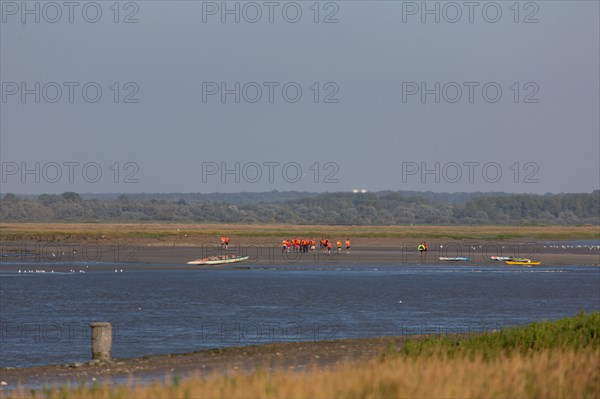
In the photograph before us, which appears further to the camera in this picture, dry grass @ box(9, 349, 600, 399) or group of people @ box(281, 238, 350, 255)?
group of people @ box(281, 238, 350, 255)

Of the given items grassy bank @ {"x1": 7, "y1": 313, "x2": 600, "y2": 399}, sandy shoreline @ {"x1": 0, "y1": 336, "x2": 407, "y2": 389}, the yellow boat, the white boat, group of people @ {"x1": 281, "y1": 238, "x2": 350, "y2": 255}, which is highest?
group of people @ {"x1": 281, "y1": 238, "x2": 350, "y2": 255}

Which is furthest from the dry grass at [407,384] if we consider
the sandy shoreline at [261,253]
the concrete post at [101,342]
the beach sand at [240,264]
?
the sandy shoreline at [261,253]

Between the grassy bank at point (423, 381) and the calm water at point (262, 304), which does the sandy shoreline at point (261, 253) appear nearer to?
the calm water at point (262, 304)

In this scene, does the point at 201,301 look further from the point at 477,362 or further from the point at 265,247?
the point at 265,247

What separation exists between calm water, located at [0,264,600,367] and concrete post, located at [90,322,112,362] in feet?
22.8

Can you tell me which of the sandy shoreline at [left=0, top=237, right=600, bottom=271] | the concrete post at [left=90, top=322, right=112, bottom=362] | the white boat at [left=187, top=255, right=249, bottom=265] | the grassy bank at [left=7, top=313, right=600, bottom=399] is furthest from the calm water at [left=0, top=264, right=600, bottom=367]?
the grassy bank at [left=7, top=313, right=600, bottom=399]

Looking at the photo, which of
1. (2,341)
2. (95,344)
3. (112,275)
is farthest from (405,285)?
(95,344)

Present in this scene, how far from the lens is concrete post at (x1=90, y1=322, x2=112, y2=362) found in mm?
25688

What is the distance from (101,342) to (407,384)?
433 inches

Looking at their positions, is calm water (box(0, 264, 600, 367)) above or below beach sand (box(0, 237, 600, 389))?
below

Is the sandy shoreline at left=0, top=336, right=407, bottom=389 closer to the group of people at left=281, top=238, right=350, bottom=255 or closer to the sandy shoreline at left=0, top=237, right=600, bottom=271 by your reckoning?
the sandy shoreline at left=0, top=237, right=600, bottom=271

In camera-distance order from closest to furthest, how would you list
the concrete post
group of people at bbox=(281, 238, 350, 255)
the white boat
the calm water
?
the concrete post → the calm water → the white boat → group of people at bbox=(281, 238, 350, 255)

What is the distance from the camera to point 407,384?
16719 mm

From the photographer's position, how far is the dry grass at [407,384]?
1619cm
